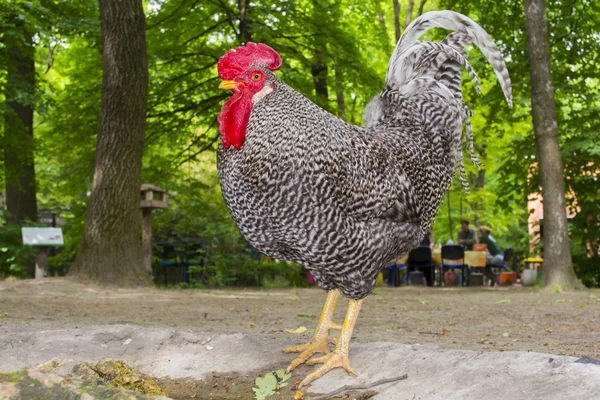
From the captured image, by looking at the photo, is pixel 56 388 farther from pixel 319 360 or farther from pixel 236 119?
pixel 236 119

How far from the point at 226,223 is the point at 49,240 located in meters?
4.97

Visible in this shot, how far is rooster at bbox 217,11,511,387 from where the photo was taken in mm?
4023

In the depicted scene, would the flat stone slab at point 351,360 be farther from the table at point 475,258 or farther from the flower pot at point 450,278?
the flower pot at point 450,278

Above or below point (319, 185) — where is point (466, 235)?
below

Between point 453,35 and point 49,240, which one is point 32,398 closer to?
point 453,35

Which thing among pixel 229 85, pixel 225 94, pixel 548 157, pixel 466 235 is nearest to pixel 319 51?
pixel 225 94

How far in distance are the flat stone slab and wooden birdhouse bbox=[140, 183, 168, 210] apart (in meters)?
8.00

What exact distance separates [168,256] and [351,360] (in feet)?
45.9

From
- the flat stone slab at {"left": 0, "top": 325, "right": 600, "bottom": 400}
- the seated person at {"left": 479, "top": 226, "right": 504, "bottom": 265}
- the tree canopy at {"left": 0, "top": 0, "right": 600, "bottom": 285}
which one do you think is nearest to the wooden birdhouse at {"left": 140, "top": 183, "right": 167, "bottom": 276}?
the tree canopy at {"left": 0, "top": 0, "right": 600, "bottom": 285}

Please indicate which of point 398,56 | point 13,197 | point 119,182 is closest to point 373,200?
point 398,56

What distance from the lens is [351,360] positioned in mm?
4441

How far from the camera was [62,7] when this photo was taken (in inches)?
589

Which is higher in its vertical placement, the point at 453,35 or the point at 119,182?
the point at 453,35

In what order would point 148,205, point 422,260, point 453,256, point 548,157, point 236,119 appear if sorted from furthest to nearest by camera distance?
point 453,256 < point 422,260 < point 148,205 < point 548,157 < point 236,119
